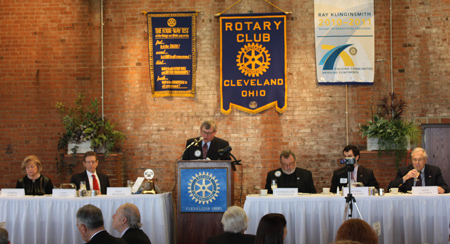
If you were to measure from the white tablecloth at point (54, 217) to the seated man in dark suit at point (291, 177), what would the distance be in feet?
5.38

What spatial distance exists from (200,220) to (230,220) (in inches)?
68.2

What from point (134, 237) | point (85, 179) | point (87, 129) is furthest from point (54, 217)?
point (87, 129)

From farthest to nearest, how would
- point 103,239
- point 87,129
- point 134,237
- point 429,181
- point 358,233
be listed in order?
1. point 87,129
2. point 429,181
3. point 134,237
4. point 103,239
5. point 358,233

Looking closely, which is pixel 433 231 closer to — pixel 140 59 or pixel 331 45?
pixel 331 45

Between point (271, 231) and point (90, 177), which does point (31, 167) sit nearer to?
point (90, 177)

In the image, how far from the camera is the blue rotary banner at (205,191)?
19.0ft

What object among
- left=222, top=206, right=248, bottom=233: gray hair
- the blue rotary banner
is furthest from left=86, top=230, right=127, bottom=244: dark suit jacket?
the blue rotary banner

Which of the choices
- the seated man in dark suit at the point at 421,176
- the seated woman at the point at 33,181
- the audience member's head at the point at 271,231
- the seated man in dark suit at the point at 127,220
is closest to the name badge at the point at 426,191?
the seated man in dark suit at the point at 421,176

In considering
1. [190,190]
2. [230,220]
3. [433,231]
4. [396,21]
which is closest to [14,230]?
[190,190]

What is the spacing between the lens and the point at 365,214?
556 centimetres

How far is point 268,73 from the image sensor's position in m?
8.22

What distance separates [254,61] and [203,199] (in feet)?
10.2

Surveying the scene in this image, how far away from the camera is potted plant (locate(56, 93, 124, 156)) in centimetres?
783

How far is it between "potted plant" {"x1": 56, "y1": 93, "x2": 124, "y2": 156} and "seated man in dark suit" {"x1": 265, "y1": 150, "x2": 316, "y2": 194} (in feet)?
8.87
